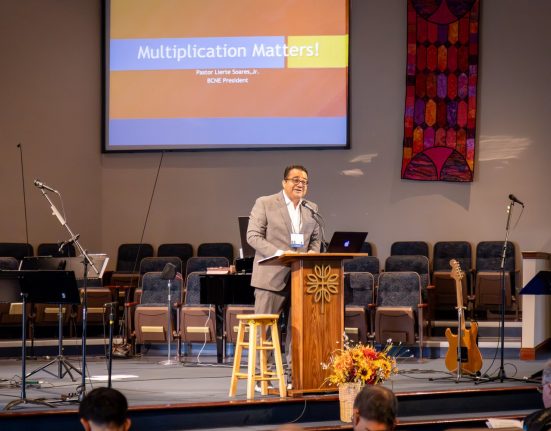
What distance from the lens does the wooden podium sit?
570 centimetres

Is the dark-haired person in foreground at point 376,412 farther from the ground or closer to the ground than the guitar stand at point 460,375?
farther from the ground

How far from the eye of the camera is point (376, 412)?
294cm

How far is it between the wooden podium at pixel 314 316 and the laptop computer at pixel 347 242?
37mm

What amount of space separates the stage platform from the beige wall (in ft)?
12.8

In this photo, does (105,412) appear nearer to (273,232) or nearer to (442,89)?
(273,232)

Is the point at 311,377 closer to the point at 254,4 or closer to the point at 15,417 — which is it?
the point at 15,417

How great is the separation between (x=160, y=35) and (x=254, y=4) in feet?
4.22

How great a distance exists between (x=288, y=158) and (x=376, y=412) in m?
8.52

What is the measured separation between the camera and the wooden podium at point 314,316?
570cm

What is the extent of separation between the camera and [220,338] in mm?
8422

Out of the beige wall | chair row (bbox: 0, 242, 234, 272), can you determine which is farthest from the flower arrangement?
the beige wall

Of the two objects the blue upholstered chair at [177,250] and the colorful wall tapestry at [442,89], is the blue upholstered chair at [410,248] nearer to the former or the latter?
the colorful wall tapestry at [442,89]

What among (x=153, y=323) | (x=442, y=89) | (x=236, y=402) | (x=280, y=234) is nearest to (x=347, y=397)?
(x=236, y=402)

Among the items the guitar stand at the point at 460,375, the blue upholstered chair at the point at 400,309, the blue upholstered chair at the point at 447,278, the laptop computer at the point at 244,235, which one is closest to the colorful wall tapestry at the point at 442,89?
the blue upholstered chair at the point at 447,278
